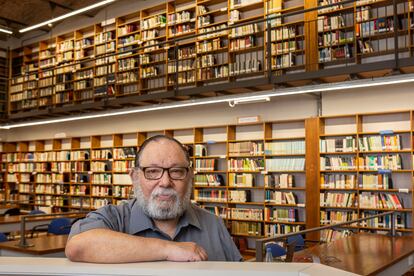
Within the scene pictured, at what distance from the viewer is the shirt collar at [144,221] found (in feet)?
4.56

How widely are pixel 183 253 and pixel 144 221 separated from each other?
1.33 feet

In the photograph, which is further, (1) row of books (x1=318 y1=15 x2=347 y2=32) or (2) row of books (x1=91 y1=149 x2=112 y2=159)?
(2) row of books (x1=91 y1=149 x2=112 y2=159)

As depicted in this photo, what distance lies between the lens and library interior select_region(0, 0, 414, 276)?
648 cm

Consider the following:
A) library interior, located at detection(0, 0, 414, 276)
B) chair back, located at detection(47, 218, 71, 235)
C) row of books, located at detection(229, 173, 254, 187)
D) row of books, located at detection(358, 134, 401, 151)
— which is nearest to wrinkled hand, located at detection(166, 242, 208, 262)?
library interior, located at detection(0, 0, 414, 276)

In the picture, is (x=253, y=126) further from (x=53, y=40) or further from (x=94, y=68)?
(x=53, y=40)

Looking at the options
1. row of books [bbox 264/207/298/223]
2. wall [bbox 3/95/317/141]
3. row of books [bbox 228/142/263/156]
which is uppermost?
wall [bbox 3/95/317/141]

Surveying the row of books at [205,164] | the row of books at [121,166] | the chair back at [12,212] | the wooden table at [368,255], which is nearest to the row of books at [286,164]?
the row of books at [205,164]

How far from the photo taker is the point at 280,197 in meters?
7.77

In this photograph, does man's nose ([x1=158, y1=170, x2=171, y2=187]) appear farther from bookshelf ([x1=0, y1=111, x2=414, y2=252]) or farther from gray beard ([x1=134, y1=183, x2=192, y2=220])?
bookshelf ([x1=0, y1=111, x2=414, y2=252])

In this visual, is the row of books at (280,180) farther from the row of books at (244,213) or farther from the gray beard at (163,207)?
the gray beard at (163,207)

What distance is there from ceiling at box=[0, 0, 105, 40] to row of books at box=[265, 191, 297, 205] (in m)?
6.89

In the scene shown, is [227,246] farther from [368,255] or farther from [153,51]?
[153,51]

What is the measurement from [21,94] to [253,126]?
7959mm

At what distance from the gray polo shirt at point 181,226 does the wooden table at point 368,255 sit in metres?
2.03
